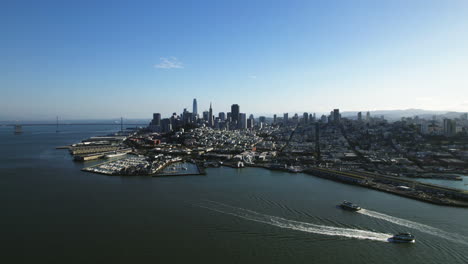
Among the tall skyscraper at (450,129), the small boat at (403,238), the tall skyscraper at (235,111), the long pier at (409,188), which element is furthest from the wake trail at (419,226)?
the tall skyscraper at (235,111)

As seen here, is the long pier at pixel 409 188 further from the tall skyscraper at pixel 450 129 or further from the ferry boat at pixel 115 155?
the tall skyscraper at pixel 450 129

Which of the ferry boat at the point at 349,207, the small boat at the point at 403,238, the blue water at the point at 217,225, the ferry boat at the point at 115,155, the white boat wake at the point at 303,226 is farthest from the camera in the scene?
the ferry boat at the point at 115,155

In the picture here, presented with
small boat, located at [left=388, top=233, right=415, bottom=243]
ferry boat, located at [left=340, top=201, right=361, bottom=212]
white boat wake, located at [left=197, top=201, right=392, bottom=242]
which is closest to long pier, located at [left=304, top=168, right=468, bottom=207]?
ferry boat, located at [left=340, top=201, right=361, bottom=212]

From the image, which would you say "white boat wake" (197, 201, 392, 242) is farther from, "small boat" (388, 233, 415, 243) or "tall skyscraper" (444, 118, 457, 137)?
"tall skyscraper" (444, 118, 457, 137)

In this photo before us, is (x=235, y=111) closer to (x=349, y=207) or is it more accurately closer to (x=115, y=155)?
(x=115, y=155)

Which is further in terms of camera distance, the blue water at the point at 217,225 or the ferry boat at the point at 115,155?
the ferry boat at the point at 115,155

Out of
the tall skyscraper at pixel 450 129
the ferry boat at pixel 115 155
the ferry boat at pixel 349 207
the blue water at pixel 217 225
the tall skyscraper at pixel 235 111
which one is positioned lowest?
the blue water at pixel 217 225

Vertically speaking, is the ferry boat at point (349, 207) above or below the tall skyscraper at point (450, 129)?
below

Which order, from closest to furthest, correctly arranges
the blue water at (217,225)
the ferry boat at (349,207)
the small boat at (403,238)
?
the blue water at (217,225) < the small boat at (403,238) < the ferry boat at (349,207)
